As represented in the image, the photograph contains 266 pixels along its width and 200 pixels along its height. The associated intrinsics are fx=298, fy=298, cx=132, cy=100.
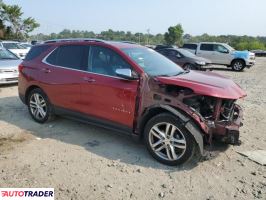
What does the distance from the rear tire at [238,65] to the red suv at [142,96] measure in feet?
49.6

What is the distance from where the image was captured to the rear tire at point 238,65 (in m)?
19.2

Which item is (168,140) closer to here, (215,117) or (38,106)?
(215,117)

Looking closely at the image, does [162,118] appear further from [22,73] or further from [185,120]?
[22,73]

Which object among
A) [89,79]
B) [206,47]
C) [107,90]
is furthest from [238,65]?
[107,90]

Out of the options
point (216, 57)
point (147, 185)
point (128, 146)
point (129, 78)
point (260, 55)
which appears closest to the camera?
point (147, 185)

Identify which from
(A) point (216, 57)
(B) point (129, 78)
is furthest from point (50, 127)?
(A) point (216, 57)

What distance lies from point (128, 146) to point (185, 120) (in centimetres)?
133

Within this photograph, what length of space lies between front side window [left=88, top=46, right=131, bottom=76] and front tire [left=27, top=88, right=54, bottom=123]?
1463mm

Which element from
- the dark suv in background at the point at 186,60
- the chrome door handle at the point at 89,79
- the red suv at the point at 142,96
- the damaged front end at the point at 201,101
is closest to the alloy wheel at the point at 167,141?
the red suv at the point at 142,96

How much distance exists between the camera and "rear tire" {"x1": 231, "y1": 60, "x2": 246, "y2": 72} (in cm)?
1916

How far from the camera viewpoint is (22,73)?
6.46 metres

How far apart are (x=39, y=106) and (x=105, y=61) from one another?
2.06 metres

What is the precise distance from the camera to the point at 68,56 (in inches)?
222

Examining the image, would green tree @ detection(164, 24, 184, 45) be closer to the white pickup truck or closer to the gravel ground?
the white pickup truck
